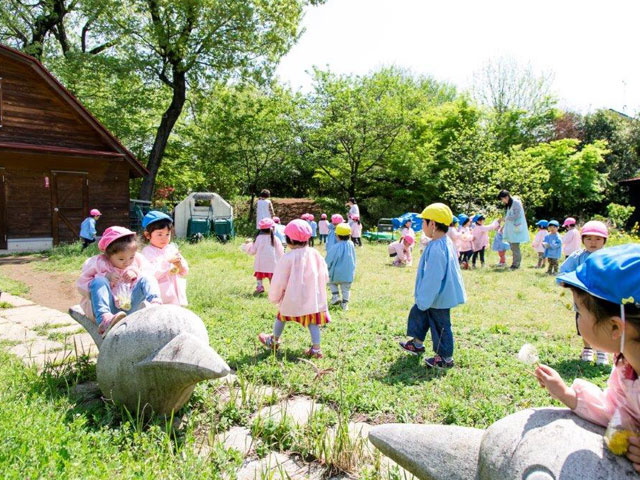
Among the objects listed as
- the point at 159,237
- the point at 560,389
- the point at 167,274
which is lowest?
the point at 167,274

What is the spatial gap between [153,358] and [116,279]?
3.92 ft

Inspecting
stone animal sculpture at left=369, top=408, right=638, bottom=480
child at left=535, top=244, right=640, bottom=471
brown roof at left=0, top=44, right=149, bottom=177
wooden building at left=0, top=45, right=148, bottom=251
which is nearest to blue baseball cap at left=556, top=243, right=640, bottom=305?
child at left=535, top=244, right=640, bottom=471

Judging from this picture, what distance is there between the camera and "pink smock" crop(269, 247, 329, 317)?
206 inches

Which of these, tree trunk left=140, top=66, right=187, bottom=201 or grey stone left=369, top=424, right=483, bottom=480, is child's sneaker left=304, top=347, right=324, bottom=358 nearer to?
grey stone left=369, top=424, right=483, bottom=480

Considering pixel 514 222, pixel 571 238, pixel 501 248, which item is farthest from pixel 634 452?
pixel 501 248

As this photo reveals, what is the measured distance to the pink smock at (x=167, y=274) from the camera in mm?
4754

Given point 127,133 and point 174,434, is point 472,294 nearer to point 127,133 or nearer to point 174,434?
point 174,434

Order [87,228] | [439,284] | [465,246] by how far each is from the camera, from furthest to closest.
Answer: [87,228]
[465,246]
[439,284]

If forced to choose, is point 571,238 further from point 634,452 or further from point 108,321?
point 634,452

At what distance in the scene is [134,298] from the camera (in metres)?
4.08

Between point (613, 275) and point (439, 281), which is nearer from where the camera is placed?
point (613, 275)

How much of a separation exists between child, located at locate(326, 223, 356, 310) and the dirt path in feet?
14.2

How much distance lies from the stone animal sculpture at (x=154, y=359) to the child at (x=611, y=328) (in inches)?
78.3

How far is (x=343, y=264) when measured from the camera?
26.6 feet
